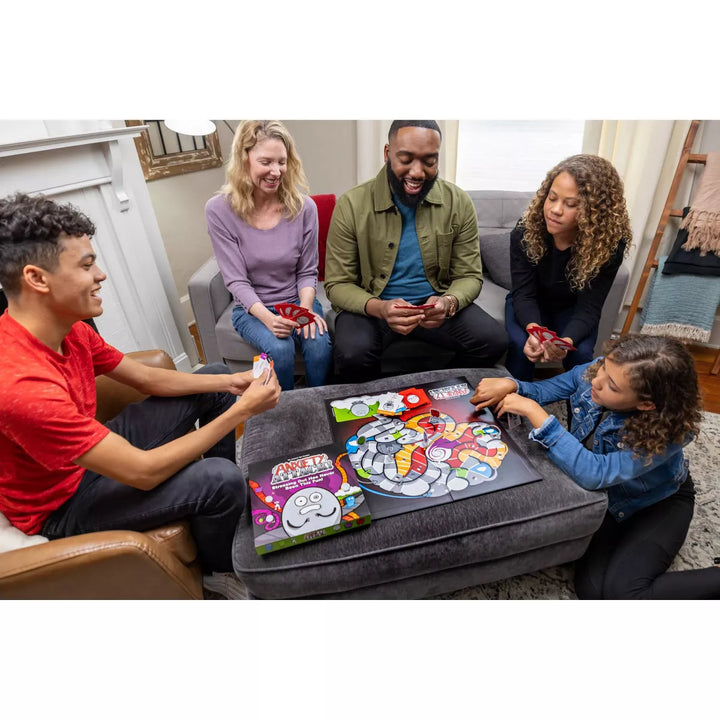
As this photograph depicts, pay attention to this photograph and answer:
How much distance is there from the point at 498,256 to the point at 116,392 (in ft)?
6.23

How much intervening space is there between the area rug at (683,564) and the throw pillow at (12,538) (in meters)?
1.10

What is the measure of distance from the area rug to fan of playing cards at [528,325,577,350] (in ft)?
2.39

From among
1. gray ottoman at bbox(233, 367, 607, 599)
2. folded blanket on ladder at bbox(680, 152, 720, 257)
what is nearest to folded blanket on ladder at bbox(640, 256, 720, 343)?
folded blanket on ladder at bbox(680, 152, 720, 257)

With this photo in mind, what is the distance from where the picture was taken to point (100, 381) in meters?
1.46

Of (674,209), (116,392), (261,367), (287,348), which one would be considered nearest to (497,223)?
(674,209)

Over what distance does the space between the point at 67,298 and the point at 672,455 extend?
1539 mm

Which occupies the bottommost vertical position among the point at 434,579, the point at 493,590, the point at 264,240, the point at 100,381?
the point at 493,590

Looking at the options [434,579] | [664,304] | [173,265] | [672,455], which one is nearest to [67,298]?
[434,579]

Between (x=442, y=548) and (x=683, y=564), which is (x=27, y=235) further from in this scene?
(x=683, y=564)

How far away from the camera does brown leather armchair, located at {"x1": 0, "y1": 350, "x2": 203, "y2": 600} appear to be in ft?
3.00

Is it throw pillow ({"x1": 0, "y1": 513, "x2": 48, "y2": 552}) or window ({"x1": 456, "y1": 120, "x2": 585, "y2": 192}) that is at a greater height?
window ({"x1": 456, "y1": 120, "x2": 585, "y2": 192})

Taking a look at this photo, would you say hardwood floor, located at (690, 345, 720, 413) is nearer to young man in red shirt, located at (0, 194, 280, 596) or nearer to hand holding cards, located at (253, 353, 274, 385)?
hand holding cards, located at (253, 353, 274, 385)

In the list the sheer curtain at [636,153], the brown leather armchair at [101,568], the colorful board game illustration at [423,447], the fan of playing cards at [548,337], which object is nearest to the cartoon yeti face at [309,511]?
the colorful board game illustration at [423,447]

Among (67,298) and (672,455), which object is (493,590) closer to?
(672,455)
